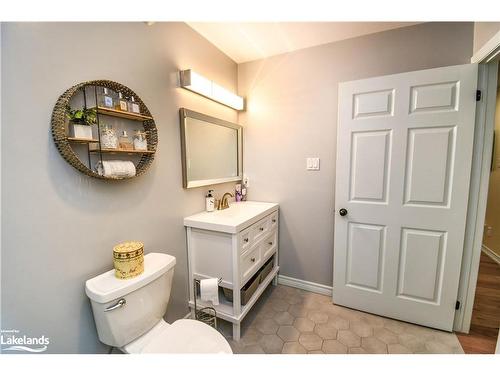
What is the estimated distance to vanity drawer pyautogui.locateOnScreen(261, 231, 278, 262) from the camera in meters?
1.82

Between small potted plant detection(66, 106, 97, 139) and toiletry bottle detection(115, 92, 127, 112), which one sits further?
toiletry bottle detection(115, 92, 127, 112)

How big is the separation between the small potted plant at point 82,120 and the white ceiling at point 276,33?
42.4 inches

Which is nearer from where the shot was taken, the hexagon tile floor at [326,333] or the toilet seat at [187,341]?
the toilet seat at [187,341]

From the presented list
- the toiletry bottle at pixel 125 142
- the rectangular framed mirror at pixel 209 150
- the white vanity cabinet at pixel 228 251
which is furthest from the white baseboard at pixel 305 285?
the toiletry bottle at pixel 125 142

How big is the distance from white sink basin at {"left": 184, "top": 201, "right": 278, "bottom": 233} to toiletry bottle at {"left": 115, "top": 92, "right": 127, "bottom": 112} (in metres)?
0.81

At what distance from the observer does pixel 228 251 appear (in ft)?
4.66

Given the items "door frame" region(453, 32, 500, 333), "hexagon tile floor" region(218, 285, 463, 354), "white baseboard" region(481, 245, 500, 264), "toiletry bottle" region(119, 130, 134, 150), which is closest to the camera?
"toiletry bottle" region(119, 130, 134, 150)

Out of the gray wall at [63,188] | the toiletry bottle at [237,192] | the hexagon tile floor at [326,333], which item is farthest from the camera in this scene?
the toiletry bottle at [237,192]

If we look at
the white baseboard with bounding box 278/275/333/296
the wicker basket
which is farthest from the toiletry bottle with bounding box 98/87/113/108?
the white baseboard with bounding box 278/275/333/296

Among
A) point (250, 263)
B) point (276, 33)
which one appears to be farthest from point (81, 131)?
point (276, 33)

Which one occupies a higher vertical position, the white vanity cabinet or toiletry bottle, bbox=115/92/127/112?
toiletry bottle, bbox=115/92/127/112

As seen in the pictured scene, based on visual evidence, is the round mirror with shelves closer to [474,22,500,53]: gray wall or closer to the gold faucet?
the gold faucet

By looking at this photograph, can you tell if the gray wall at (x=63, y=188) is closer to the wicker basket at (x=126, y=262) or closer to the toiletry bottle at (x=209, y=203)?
the wicker basket at (x=126, y=262)

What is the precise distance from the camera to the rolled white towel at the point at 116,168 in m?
1.03
